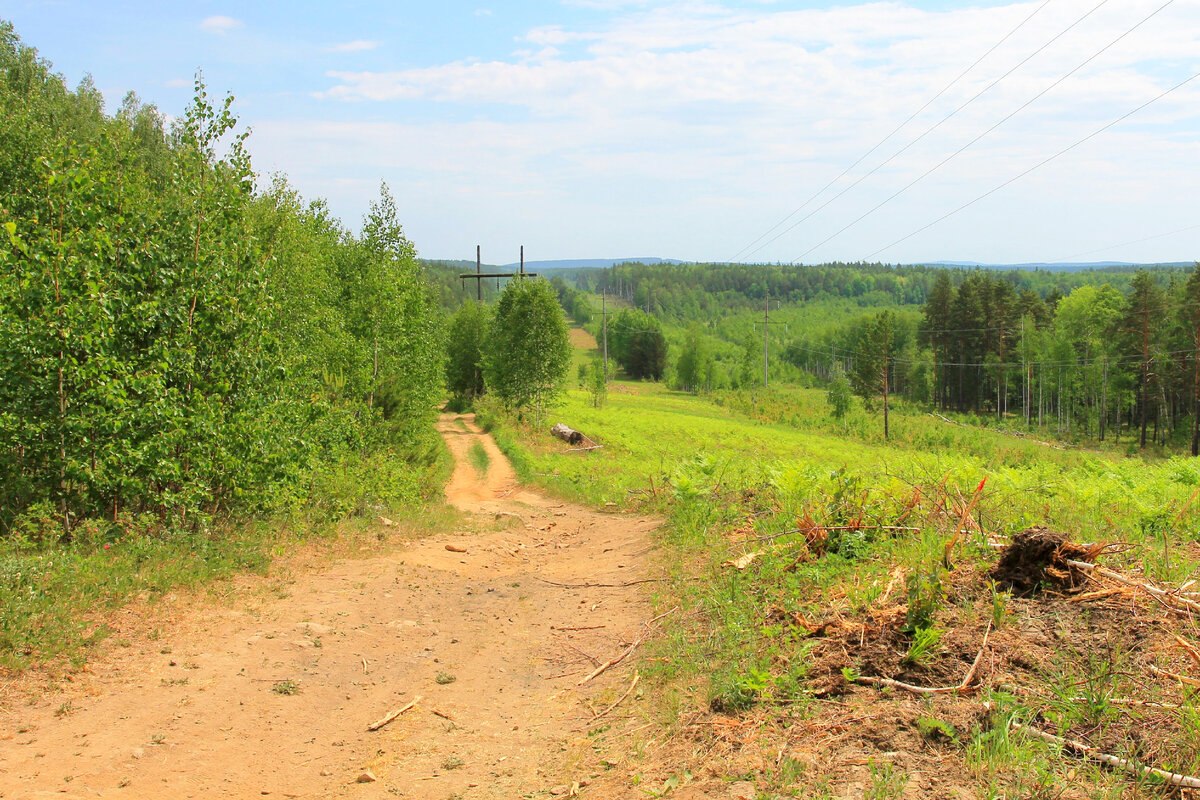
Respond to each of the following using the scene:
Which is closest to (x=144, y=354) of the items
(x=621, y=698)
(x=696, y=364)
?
(x=621, y=698)

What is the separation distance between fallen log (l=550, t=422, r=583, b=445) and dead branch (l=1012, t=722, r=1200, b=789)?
1308 inches

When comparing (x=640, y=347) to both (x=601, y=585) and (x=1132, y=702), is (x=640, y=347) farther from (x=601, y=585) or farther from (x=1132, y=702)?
(x=1132, y=702)

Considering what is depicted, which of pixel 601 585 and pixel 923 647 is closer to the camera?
pixel 923 647

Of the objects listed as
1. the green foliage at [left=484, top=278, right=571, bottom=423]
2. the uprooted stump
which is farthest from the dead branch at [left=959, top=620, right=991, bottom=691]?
the green foliage at [left=484, top=278, right=571, bottom=423]

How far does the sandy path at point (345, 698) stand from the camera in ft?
18.0

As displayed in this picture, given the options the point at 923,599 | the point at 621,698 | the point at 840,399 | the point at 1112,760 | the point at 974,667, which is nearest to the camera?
the point at 1112,760

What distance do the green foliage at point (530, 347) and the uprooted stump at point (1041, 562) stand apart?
34.8 m

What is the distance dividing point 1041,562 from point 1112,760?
249 cm

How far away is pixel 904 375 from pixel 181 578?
320 feet

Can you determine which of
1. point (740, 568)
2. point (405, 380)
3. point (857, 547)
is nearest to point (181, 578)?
point (740, 568)

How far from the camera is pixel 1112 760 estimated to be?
405 centimetres

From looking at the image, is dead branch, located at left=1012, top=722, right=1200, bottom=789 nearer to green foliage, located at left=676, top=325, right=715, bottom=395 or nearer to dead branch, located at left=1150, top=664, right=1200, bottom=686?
dead branch, located at left=1150, top=664, right=1200, bottom=686

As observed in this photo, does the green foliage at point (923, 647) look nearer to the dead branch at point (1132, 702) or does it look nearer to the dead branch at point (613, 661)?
the dead branch at point (1132, 702)

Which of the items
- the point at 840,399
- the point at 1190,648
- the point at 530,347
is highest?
the point at 530,347
